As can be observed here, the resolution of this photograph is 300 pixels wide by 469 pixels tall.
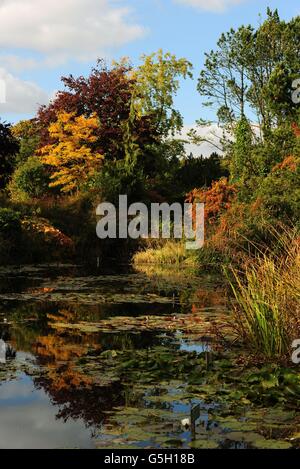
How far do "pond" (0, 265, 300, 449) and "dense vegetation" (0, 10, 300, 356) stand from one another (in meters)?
5.94

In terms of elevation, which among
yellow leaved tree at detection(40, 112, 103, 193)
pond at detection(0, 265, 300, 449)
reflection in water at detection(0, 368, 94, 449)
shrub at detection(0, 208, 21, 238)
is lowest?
reflection in water at detection(0, 368, 94, 449)

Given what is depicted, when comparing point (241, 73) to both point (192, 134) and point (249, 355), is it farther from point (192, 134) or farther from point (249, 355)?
point (249, 355)

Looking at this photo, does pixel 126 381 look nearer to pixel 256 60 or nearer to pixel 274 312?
pixel 274 312

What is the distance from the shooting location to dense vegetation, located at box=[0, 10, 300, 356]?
19.4 m

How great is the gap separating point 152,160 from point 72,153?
17.6 ft

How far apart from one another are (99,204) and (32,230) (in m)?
4.35

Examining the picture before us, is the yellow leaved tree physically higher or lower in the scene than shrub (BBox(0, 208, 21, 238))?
higher

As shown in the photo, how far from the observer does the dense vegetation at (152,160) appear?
762 inches

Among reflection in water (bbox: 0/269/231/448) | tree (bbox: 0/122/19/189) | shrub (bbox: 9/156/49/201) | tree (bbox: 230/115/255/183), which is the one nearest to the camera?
reflection in water (bbox: 0/269/231/448)

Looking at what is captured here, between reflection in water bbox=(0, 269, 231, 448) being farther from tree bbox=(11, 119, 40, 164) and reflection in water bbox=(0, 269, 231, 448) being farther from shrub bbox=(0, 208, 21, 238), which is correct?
tree bbox=(11, 119, 40, 164)

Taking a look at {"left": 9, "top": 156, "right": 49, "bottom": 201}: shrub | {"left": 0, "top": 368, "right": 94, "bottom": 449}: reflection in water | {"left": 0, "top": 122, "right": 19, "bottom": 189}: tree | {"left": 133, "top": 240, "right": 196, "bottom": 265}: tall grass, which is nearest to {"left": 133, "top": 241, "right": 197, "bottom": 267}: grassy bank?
{"left": 133, "top": 240, "right": 196, "bottom": 265}: tall grass

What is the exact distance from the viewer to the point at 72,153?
3012 centimetres

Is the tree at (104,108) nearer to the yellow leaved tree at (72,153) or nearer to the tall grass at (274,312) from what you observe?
the yellow leaved tree at (72,153)

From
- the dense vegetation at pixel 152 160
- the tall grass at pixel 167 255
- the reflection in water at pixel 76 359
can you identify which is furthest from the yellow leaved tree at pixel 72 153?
the reflection in water at pixel 76 359
